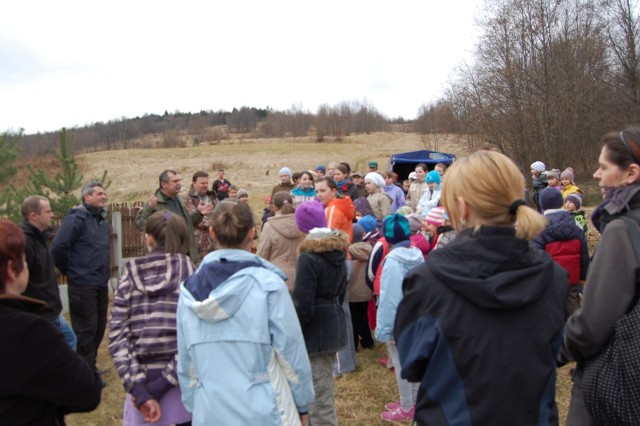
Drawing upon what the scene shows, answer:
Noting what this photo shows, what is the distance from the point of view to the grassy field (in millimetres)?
5066

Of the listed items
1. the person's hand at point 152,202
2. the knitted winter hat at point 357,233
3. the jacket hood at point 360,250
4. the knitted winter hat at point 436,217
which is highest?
the person's hand at point 152,202

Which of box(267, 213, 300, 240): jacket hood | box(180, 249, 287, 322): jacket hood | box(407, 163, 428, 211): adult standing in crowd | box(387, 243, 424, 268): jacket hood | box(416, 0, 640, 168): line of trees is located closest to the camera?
box(180, 249, 287, 322): jacket hood

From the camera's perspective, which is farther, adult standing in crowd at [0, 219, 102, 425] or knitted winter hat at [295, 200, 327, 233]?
knitted winter hat at [295, 200, 327, 233]

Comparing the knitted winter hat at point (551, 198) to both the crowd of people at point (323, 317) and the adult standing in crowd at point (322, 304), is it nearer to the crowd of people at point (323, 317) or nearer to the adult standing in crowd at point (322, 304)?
the crowd of people at point (323, 317)

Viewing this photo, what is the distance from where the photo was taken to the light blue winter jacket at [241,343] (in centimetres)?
248

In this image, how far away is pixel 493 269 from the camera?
1.73 m

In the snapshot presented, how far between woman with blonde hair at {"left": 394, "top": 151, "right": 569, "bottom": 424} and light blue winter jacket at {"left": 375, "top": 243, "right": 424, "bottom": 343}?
2420 mm

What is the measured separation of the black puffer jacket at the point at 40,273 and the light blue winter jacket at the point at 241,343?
2.20 meters

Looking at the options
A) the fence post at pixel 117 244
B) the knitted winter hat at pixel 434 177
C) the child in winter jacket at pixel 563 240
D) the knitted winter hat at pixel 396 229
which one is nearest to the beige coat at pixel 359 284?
the knitted winter hat at pixel 396 229

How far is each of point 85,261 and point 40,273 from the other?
121 centimetres

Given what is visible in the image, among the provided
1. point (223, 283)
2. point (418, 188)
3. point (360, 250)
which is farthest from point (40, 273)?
point (418, 188)

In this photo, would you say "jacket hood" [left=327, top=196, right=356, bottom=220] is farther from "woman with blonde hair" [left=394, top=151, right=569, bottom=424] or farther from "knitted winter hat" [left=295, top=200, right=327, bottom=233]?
"woman with blonde hair" [left=394, top=151, right=569, bottom=424]

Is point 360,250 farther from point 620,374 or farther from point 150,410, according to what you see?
point 620,374

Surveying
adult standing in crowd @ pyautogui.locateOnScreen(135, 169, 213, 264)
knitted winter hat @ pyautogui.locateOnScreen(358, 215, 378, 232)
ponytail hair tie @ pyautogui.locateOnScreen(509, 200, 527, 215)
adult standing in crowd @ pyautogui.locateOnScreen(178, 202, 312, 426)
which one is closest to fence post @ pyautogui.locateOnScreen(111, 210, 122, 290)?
adult standing in crowd @ pyautogui.locateOnScreen(135, 169, 213, 264)
